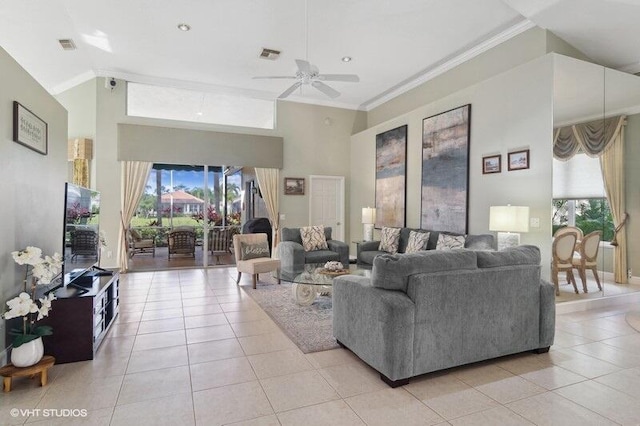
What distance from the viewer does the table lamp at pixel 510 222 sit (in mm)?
4277

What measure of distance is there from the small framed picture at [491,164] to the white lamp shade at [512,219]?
2.52 feet

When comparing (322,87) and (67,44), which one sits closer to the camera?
(322,87)

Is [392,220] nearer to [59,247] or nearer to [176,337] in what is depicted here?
[176,337]

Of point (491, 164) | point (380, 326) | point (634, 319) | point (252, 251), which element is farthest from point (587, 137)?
point (252, 251)

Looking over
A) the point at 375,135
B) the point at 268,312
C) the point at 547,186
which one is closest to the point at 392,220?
the point at 375,135

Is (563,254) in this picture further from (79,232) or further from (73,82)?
(73,82)

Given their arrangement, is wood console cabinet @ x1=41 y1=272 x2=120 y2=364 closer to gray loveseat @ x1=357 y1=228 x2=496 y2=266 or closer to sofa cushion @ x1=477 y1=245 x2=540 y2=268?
sofa cushion @ x1=477 y1=245 x2=540 y2=268

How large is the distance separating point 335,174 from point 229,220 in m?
2.77

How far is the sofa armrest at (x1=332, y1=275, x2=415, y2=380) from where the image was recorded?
246 centimetres

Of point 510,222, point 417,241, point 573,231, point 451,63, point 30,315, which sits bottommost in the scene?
point 30,315

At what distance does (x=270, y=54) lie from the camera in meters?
5.80

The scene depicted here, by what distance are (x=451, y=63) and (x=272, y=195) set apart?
439cm

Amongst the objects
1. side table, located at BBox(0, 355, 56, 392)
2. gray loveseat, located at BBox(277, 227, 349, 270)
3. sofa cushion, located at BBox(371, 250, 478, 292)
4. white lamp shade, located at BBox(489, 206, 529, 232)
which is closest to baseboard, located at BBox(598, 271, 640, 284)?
white lamp shade, located at BBox(489, 206, 529, 232)

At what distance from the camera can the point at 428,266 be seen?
260 cm
